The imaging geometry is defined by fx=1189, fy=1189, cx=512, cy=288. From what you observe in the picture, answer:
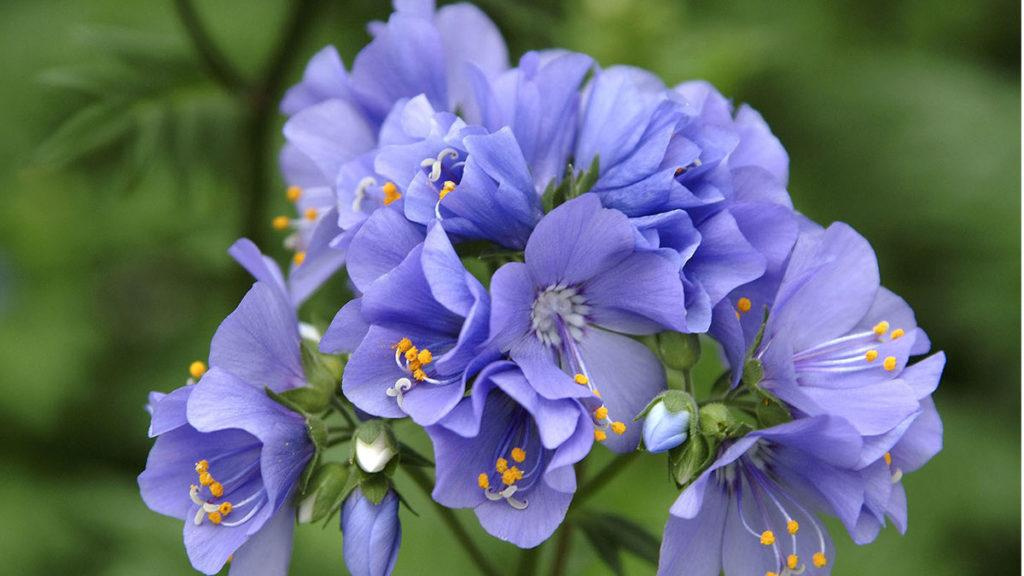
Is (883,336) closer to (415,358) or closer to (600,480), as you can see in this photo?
(600,480)

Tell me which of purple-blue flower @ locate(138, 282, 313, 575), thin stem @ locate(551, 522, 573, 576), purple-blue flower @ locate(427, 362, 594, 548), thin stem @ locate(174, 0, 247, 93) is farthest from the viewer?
thin stem @ locate(174, 0, 247, 93)

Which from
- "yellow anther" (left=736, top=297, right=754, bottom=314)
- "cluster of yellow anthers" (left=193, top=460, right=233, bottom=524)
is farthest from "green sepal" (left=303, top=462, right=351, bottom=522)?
Answer: "yellow anther" (left=736, top=297, right=754, bottom=314)

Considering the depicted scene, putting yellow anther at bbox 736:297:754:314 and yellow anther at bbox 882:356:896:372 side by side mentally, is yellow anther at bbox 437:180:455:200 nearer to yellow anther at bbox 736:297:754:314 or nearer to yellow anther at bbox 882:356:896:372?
yellow anther at bbox 736:297:754:314

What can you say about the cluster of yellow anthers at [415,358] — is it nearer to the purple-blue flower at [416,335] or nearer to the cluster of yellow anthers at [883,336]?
the purple-blue flower at [416,335]

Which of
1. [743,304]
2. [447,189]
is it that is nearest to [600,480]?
[743,304]

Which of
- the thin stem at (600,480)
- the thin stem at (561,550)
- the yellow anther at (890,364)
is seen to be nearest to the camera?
the yellow anther at (890,364)

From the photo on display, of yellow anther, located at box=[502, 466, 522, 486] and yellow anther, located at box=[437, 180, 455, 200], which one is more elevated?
yellow anther, located at box=[437, 180, 455, 200]


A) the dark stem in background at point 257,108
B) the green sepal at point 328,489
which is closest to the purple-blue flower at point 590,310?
the green sepal at point 328,489
